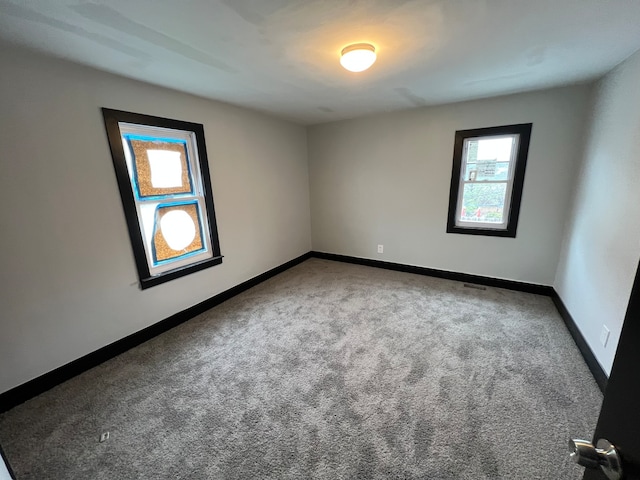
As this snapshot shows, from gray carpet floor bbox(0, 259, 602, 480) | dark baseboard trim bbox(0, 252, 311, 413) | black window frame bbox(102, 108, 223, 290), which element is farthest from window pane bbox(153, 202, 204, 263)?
gray carpet floor bbox(0, 259, 602, 480)

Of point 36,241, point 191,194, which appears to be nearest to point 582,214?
point 191,194

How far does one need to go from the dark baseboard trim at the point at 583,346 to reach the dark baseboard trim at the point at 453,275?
0.80 ft

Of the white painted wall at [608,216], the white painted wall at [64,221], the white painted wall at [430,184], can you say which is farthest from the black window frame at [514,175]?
the white painted wall at [64,221]

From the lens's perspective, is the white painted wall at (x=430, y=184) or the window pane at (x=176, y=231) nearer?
the window pane at (x=176, y=231)

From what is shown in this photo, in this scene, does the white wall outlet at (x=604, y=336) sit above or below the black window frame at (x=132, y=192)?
below

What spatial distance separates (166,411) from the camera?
1660 mm

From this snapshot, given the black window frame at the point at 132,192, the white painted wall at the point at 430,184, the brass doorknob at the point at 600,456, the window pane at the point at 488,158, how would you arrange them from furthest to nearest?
the window pane at the point at 488,158
the white painted wall at the point at 430,184
the black window frame at the point at 132,192
the brass doorknob at the point at 600,456

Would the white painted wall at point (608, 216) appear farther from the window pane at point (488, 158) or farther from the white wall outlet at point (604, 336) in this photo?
the window pane at point (488, 158)

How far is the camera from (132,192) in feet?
7.20

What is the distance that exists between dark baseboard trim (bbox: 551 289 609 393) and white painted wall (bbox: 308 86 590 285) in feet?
1.64

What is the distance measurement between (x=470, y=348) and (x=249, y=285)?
102 inches

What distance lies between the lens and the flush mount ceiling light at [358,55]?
164 cm

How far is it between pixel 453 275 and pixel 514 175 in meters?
1.40

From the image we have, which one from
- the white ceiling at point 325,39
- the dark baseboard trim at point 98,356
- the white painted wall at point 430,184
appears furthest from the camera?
the white painted wall at point 430,184
